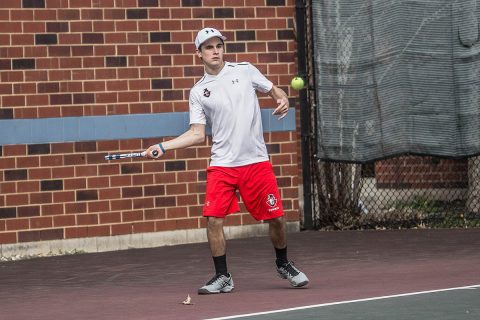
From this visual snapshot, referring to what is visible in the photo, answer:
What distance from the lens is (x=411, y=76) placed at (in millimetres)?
15117

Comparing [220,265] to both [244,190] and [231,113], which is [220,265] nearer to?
[244,190]

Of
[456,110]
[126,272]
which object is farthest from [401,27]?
[126,272]

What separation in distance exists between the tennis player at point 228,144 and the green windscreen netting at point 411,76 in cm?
485

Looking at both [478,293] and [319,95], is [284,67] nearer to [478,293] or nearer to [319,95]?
[319,95]

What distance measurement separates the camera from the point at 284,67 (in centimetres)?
1562

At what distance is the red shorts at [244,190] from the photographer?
10.4 m

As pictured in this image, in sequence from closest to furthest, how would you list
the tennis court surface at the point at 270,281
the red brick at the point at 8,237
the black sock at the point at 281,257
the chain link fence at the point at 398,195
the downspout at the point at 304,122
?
the tennis court surface at the point at 270,281
the black sock at the point at 281,257
the red brick at the point at 8,237
the downspout at the point at 304,122
the chain link fence at the point at 398,195

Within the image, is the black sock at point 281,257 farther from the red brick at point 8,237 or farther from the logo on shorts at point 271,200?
the red brick at point 8,237

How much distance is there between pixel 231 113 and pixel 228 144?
0.79 ft

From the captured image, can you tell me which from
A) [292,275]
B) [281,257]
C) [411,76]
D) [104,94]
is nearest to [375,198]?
[411,76]

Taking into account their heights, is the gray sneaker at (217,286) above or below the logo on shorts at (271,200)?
below

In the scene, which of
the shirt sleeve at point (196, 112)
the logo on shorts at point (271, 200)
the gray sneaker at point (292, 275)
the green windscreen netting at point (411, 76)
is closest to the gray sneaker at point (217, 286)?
the gray sneaker at point (292, 275)

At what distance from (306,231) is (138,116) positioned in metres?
2.63

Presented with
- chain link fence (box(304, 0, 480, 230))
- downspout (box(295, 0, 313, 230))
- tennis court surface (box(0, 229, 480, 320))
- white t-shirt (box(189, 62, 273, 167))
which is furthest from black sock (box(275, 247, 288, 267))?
downspout (box(295, 0, 313, 230))
